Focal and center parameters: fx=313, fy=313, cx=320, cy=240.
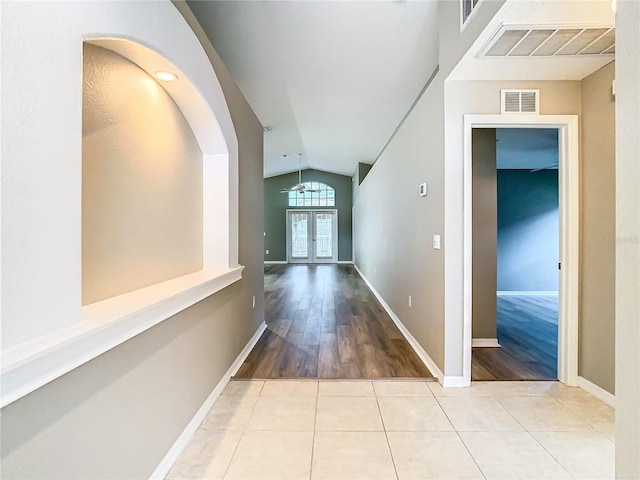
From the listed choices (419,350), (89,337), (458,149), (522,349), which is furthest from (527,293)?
(89,337)

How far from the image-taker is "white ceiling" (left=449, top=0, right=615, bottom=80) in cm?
153

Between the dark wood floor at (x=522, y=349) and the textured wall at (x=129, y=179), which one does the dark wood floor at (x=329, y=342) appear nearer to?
the dark wood floor at (x=522, y=349)

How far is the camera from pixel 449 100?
7.43 feet

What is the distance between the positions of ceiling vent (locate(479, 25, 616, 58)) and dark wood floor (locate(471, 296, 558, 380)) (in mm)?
2296

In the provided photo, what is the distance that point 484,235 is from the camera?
10.7 feet

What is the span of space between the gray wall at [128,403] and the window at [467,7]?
5.45ft

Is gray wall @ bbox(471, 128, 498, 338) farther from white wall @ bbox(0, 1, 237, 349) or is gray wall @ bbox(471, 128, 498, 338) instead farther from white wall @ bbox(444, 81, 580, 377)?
white wall @ bbox(0, 1, 237, 349)

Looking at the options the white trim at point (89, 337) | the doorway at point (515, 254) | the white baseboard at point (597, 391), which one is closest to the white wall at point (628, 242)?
the white trim at point (89, 337)

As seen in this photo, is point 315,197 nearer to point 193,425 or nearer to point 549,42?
point 549,42

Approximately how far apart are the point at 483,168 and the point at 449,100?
4.05 feet

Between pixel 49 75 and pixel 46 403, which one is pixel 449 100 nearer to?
pixel 49 75

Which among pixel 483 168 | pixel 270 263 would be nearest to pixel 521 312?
pixel 483 168

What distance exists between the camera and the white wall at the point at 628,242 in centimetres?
65

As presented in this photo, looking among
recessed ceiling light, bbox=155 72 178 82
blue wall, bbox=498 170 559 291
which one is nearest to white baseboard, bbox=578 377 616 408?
recessed ceiling light, bbox=155 72 178 82
